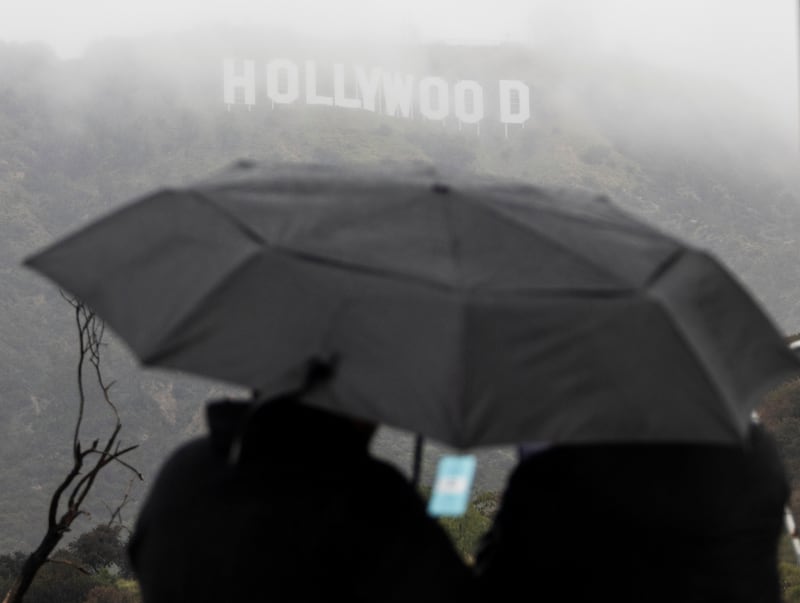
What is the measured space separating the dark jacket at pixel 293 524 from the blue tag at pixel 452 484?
0.09 metres

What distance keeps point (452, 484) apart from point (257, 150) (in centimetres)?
9203

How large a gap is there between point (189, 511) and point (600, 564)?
0.63 m

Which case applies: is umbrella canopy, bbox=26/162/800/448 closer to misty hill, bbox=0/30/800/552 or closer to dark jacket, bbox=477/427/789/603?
dark jacket, bbox=477/427/789/603

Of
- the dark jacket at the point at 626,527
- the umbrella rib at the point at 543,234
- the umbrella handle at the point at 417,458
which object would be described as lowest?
the umbrella handle at the point at 417,458

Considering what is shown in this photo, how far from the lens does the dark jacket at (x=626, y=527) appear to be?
180 centimetres

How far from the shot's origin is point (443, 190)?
2.01 metres

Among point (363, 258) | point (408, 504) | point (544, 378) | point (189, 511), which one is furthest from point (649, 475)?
point (189, 511)

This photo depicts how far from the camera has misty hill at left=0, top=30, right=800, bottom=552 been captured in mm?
66688

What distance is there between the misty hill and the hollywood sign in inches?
33.2

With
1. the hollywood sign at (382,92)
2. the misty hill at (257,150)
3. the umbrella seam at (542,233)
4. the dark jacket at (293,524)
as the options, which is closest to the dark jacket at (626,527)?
the dark jacket at (293,524)

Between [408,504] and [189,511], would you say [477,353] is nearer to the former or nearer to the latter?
[408,504]

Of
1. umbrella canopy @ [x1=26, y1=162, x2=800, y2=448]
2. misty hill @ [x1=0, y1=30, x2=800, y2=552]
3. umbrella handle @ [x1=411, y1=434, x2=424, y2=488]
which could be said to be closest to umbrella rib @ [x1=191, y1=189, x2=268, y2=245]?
umbrella canopy @ [x1=26, y1=162, x2=800, y2=448]

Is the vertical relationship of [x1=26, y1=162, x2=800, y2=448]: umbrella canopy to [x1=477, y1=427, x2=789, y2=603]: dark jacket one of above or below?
above

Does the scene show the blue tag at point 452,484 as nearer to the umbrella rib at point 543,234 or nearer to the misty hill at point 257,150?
the umbrella rib at point 543,234
